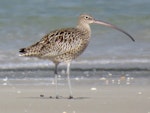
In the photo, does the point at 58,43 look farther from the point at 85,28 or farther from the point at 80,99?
the point at 80,99

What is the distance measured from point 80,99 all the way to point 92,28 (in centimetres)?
618

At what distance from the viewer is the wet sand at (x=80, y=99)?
9446 millimetres

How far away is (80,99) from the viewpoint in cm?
1036

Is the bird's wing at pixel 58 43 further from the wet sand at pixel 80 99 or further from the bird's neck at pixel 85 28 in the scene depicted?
the wet sand at pixel 80 99

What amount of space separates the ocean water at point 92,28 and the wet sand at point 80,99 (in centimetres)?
212

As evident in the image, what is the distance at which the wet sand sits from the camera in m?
9.45

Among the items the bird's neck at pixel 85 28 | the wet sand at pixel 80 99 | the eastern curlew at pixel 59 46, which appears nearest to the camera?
the wet sand at pixel 80 99

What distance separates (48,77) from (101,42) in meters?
2.65

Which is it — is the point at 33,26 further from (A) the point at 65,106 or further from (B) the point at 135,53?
(A) the point at 65,106

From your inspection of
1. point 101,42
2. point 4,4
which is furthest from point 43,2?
point 101,42

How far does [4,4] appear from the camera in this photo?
18.5 meters

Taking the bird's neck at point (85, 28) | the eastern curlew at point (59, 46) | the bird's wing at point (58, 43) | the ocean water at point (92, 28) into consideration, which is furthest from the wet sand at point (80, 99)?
the ocean water at point (92, 28)

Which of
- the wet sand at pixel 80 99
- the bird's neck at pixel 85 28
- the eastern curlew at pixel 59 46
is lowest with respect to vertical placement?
the wet sand at pixel 80 99

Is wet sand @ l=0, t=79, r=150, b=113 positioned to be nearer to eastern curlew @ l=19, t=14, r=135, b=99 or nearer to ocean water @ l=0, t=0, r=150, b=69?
eastern curlew @ l=19, t=14, r=135, b=99
